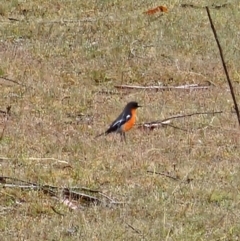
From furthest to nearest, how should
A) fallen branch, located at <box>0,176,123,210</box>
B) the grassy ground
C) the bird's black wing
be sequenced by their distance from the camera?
the bird's black wing → fallen branch, located at <box>0,176,123,210</box> → the grassy ground

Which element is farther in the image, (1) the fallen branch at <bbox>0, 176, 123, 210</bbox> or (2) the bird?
(2) the bird

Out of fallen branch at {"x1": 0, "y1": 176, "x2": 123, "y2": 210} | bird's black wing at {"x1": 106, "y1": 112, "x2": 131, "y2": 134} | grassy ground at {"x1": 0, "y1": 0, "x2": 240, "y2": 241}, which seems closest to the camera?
grassy ground at {"x1": 0, "y1": 0, "x2": 240, "y2": 241}

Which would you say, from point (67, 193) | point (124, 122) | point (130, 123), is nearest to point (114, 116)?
point (130, 123)

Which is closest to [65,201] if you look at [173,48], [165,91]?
[165,91]

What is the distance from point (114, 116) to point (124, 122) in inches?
39.4

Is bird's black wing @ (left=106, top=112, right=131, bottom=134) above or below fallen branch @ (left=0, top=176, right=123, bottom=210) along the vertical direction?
above

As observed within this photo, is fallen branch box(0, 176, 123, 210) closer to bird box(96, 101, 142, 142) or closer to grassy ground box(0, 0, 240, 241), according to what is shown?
grassy ground box(0, 0, 240, 241)

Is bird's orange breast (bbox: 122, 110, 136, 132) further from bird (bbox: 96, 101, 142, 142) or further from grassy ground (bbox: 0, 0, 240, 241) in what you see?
grassy ground (bbox: 0, 0, 240, 241)

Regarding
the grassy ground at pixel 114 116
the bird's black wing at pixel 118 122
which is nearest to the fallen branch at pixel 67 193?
the grassy ground at pixel 114 116

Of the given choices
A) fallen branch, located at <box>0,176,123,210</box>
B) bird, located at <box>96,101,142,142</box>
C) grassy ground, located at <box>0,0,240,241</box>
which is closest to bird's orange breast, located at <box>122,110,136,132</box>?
bird, located at <box>96,101,142,142</box>

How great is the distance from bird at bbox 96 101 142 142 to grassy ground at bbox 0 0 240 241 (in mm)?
84

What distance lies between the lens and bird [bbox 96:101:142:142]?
879cm

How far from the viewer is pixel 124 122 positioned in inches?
349

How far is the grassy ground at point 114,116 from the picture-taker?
6.27 m
